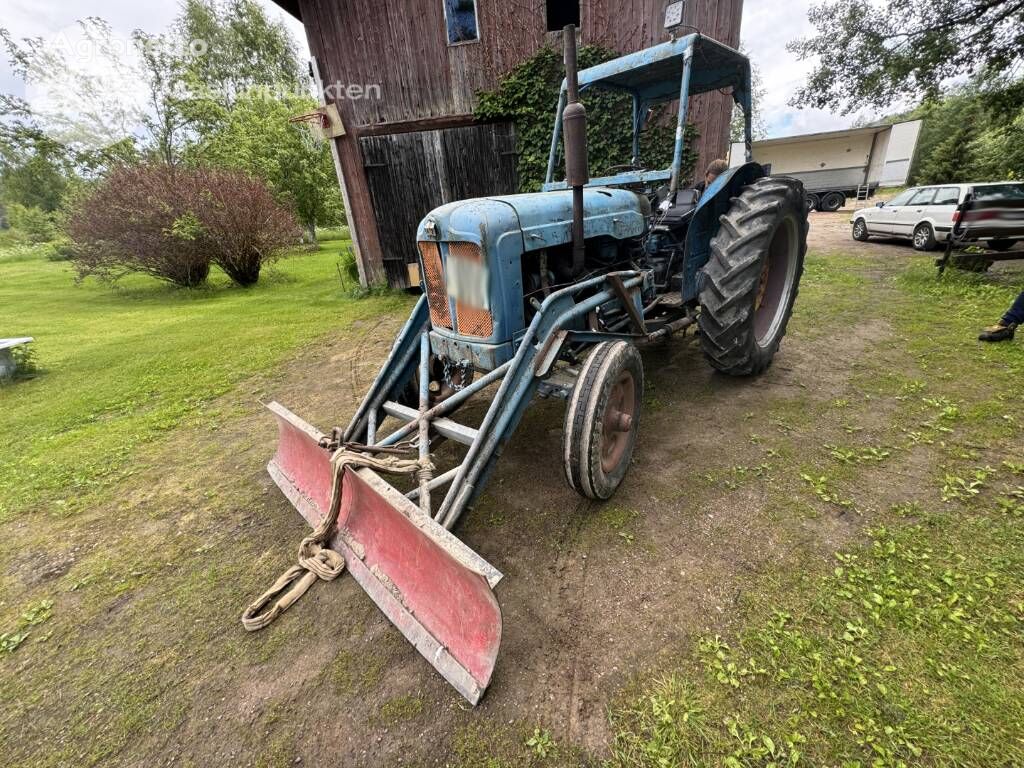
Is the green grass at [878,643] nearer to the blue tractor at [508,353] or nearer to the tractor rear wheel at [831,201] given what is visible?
the blue tractor at [508,353]

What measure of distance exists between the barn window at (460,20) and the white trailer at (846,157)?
16.5 meters

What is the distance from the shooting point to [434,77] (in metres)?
7.39

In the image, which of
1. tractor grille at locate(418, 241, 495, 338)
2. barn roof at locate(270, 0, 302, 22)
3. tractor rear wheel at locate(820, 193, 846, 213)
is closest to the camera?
tractor grille at locate(418, 241, 495, 338)

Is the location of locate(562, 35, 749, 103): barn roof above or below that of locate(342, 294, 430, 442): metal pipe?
above

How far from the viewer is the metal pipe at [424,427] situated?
2064mm

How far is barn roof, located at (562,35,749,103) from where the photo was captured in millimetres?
3213

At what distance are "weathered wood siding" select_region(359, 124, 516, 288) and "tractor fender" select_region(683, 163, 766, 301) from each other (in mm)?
4933

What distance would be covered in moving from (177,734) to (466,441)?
1.50 metres

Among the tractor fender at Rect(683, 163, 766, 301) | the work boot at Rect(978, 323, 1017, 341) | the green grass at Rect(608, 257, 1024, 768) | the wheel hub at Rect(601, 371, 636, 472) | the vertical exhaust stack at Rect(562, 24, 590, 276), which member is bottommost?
the green grass at Rect(608, 257, 1024, 768)

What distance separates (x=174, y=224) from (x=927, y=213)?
15.8 meters

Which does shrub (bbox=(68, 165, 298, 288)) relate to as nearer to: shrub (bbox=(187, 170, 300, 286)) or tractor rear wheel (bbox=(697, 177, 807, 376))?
shrub (bbox=(187, 170, 300, 286))

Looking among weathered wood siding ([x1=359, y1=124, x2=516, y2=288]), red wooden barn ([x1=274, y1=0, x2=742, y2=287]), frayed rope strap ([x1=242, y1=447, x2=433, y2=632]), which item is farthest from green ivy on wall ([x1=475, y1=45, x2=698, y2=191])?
frayed rope strap ([x1=242, y1=447, x2=433, y2=632])

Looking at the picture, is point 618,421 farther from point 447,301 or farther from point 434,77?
point 434,77

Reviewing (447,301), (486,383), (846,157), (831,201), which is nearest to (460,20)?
(447,301)
